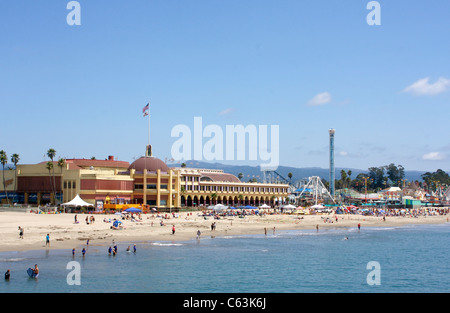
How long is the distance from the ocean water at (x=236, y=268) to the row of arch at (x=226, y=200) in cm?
5880

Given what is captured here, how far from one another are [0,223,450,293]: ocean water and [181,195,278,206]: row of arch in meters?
58.8

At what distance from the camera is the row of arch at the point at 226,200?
11869 centimetres

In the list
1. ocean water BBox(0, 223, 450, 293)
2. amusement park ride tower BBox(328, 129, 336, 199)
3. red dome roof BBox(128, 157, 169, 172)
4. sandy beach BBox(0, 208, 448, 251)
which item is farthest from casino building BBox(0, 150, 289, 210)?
amusement park ride tower BBox(328, 129, 336, 199)

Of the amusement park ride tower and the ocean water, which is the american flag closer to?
the ocean water

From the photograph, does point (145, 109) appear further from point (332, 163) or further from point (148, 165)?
point (332, 163)

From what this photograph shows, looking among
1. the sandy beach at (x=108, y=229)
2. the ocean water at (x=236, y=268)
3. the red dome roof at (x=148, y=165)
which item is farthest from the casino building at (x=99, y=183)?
the ocean water at (x=236, y=268)

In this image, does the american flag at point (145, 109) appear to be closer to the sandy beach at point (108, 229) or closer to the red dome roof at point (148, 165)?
the red dome roof at point (148, 165)

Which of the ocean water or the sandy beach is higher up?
the sandy beach

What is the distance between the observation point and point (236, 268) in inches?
1596

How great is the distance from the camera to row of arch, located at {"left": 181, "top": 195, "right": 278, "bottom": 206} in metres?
119

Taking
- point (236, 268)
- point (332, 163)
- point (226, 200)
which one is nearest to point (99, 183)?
point (226, 200)

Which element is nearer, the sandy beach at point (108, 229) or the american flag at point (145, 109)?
the sandy beach at point (108, 229)
